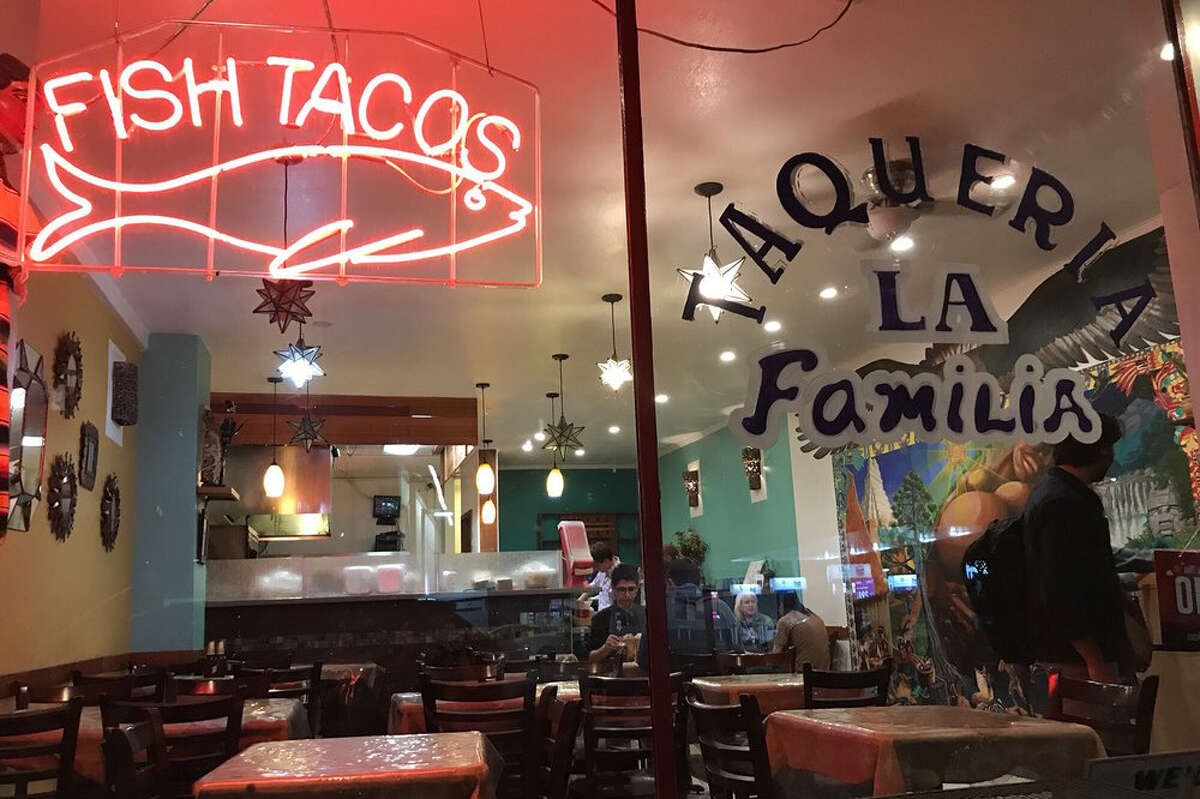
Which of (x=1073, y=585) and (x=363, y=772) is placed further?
(x=1073, y=585)

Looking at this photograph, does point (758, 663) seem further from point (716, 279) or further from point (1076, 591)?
point (716, 279)

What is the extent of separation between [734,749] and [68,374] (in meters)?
3.90

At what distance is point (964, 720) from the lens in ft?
9.66

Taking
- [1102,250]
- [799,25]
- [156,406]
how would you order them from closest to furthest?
1. [1102,250]
2. [799,25]
3. [156,406]

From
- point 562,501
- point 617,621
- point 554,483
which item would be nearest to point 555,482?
point 554,483

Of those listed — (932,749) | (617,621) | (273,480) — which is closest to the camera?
(932,749)

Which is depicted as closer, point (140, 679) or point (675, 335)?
point (675, 335)

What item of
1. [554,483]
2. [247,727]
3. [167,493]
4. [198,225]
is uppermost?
[198,225]

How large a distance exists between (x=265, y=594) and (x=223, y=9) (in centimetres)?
624

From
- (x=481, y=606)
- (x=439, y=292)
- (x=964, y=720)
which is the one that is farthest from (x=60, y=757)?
(x=481, y=606)

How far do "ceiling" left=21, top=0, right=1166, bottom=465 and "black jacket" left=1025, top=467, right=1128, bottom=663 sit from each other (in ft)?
2.98

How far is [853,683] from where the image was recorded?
3.58 m

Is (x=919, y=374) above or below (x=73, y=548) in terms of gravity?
above

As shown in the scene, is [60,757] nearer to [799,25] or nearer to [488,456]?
[799,25]
